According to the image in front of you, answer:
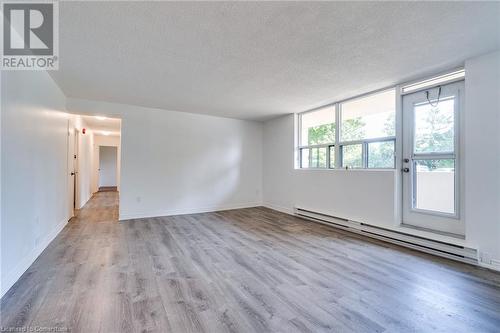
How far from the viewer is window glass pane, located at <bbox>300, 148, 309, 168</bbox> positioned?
17.3ft

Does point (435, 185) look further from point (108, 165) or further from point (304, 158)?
point (108, 165)

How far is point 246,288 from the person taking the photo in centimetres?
208

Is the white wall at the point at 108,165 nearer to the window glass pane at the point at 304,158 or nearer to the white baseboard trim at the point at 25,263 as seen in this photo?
the white baseboard trim at the point at 25,263

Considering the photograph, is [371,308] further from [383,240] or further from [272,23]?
[272,23]

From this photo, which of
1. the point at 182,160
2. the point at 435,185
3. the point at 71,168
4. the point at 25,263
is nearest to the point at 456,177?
the point at 435,185

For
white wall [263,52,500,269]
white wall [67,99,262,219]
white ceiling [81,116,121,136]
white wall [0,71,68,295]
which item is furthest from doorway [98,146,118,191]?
white wall [263,52,500,269]

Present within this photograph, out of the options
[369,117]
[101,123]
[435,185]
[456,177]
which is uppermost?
[101,123]

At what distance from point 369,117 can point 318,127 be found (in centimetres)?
120

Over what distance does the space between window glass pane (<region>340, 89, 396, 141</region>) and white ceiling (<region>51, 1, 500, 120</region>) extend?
0.33 m

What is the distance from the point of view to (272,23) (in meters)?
1.99

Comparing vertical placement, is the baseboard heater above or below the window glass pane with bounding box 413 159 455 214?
below

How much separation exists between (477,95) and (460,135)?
Answer: 49 centimetres

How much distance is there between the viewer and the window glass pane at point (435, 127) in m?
2.97

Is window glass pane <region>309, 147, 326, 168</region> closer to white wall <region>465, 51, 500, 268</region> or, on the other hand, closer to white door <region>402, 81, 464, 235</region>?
white door <region>402, 81, 464, 235</region>
